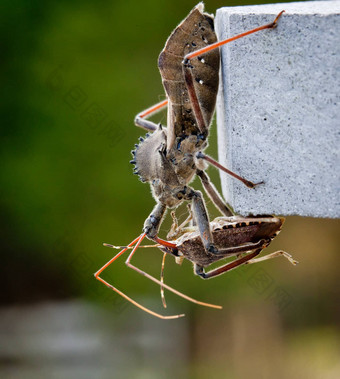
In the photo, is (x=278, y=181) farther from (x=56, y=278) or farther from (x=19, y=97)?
(x=56, y=278)

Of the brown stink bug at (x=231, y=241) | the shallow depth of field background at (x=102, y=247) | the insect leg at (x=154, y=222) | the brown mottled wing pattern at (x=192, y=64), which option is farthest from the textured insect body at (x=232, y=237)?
the shallow depth of field background at (x=102, y=247)

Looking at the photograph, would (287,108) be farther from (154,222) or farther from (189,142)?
(154,222)

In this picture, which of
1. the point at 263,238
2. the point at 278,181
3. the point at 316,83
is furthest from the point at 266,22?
the point at 263,238

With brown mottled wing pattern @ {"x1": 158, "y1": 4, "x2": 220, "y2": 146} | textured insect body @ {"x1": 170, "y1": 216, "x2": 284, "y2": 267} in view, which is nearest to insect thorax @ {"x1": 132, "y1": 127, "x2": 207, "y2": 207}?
brown mottled wing pattern @ {"x1": 158, "y1": 4, "x2": 220, "y2": 146}

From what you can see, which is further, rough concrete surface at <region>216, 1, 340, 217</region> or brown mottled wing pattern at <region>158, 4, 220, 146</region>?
brown mottled wing pattern at <region>158, 4, 220, 146</region>

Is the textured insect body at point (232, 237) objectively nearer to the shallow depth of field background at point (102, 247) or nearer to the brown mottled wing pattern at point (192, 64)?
the brown mottled wing pattern at point (192, 64)

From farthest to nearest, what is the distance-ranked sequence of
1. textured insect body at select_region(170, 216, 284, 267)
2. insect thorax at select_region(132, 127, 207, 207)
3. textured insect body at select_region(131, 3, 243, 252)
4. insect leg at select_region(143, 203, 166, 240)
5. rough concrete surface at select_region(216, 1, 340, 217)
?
1. insect leg at select_region(143, 203, 166, 240)
2. insect thorax at select_region(132, 127, 207, 207)
3. textured insect body at select_region(131, 3, 243, 252)
4. textured insect body at select_region(170, 216, 284, 267)
5. rough concrete surface at select_region(216, 1, 340, 217)

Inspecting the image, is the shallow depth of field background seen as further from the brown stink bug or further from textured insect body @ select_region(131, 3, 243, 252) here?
the brown stink bug
